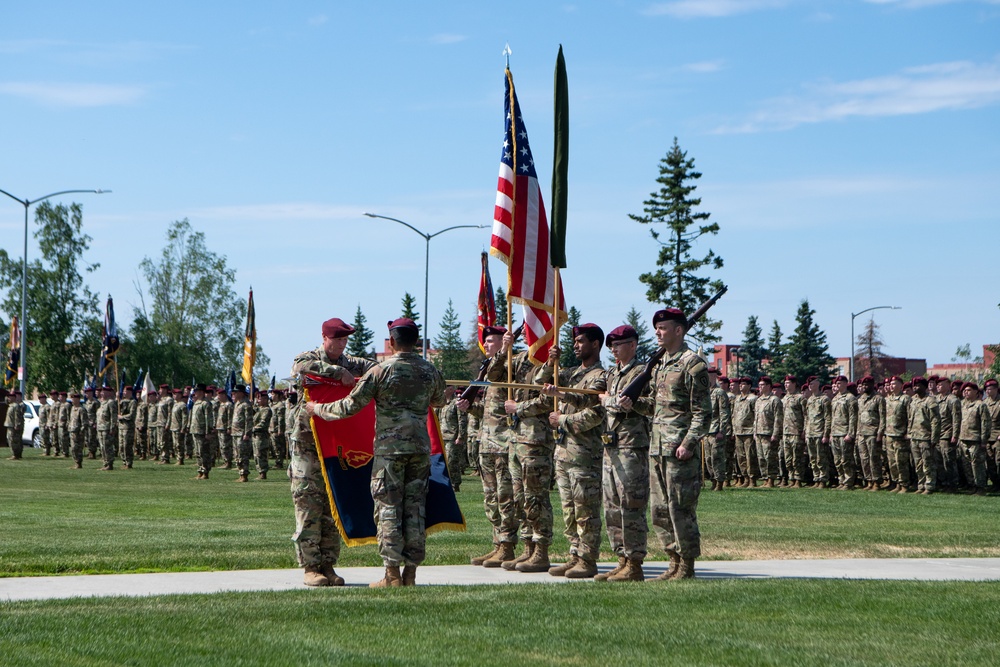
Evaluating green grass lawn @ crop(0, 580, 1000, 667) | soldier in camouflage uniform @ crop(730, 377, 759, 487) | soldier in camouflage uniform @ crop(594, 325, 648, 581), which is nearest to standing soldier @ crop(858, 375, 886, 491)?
soldier in camouflage uniform @ crop(730, 377, 759, 487)

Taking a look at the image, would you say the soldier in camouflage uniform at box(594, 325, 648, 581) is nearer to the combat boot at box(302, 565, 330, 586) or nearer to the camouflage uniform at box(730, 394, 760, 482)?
the combat boot at box(302, 565, 330, 586)

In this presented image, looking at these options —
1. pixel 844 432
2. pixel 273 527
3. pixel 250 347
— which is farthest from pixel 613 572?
pixel 250 347

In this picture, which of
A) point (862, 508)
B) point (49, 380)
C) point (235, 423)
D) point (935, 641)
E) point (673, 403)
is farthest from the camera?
point (49, 380)

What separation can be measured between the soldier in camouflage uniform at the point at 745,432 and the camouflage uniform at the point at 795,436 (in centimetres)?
71

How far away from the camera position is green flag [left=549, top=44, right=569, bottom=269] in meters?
11.7

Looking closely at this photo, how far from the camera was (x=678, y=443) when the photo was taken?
9.94m

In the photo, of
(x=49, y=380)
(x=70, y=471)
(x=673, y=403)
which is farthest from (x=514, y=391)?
(x=49, y=380)

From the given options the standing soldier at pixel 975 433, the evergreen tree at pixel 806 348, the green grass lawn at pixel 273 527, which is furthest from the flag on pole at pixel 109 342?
the evergreen tree at pixel 806 348

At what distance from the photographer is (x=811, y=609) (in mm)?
8352

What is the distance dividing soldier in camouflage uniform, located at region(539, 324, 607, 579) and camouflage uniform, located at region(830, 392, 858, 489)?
52.1 feet

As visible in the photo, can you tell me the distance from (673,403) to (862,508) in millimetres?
10340

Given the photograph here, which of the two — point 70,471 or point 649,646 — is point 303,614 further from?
point 70,471

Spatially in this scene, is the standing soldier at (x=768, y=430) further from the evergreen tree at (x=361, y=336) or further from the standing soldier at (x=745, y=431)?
the evergreen tree at (x=361, y=336)

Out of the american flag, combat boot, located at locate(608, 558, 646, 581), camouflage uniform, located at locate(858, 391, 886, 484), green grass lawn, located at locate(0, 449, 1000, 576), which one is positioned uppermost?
the american flag
